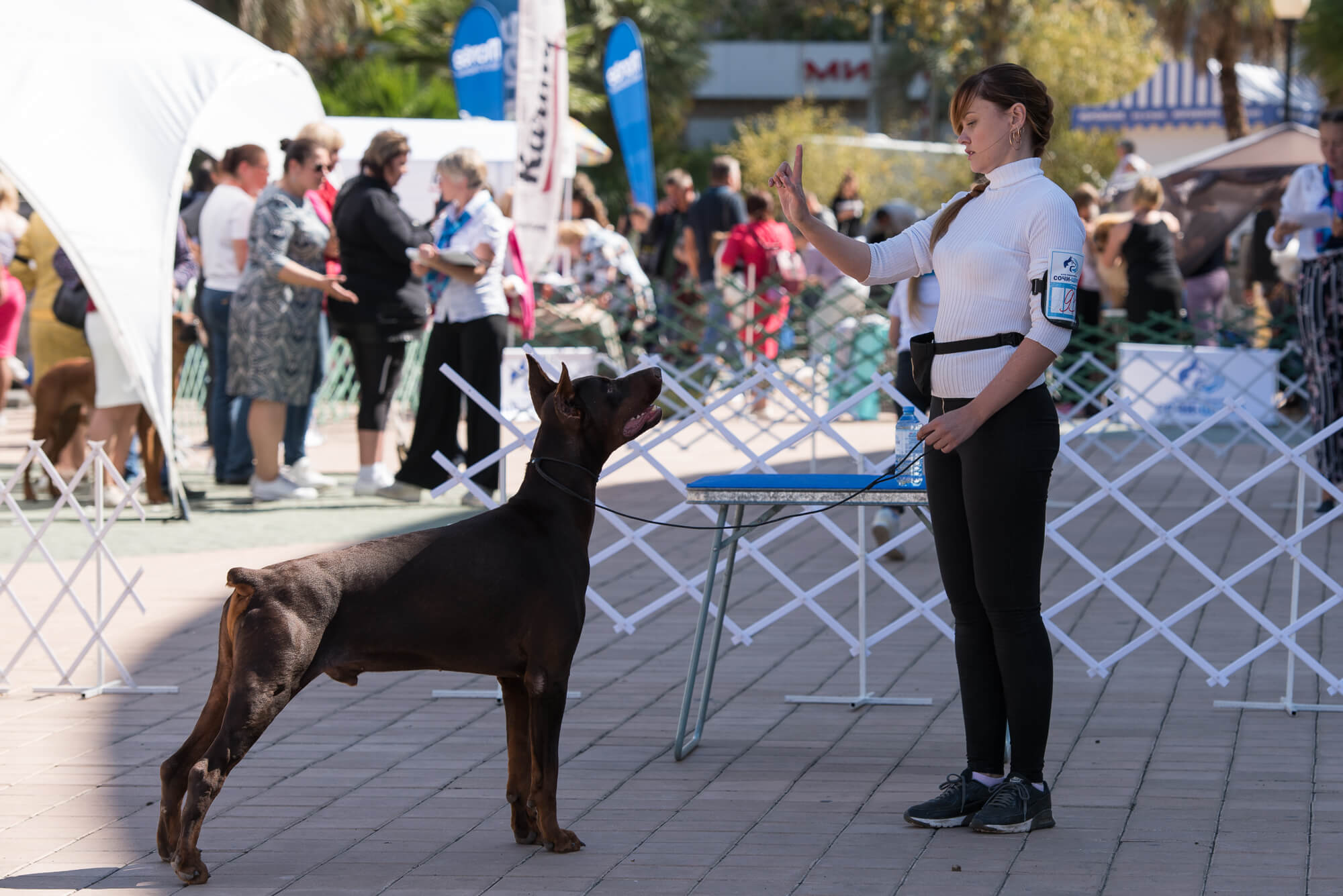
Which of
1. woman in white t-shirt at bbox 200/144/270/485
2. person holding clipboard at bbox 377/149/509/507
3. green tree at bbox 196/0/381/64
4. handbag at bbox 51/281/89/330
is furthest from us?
green tree at bbox 196/0/381/64

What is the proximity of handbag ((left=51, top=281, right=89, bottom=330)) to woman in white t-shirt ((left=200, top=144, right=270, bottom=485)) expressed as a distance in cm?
84

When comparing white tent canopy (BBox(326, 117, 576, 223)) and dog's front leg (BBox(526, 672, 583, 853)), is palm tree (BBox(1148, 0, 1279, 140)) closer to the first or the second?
white tent canopy (BBox(326, 117, 576, 223))

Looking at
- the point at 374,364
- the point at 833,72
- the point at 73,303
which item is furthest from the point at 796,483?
the point at 833,72

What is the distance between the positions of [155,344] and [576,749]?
440 centimetres

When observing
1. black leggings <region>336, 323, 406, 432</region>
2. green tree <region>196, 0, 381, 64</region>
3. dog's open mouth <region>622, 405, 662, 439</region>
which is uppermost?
green tree <region>196, 0, 381, 64</region>

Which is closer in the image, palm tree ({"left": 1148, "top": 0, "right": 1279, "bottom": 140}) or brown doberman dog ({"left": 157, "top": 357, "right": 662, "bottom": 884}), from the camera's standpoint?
brown doberman dog ({"left": 157, "top": 357, "right": 662, "bottom": 884})

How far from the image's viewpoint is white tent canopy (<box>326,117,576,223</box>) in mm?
14203

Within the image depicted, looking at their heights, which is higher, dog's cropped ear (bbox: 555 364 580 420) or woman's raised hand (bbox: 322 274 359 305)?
dog's cropped ear (bbox: 555 364 580 420)

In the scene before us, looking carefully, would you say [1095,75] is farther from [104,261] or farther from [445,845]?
[445,845]

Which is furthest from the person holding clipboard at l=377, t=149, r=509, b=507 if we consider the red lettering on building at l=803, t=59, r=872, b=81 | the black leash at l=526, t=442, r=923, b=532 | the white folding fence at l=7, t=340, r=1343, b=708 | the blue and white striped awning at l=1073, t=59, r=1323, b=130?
the red lettering on building at l=803, t=59, r=872, b=81

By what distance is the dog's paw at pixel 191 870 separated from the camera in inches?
144

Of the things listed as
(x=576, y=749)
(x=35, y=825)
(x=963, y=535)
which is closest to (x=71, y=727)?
(x=35, y=825)

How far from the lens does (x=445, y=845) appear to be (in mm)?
3973

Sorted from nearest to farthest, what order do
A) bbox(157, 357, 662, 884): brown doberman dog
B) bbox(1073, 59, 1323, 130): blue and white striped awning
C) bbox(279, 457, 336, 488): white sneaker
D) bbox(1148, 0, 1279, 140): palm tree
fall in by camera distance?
bbox(157, 357, 662, 884): brown doberman dog < bbox(279, 457, 336, 488): white sneaker < bbox(1073, 59, 1323, 130): blue and white striped awning < bbox(1148, 0, 1279, 140): palm tree
